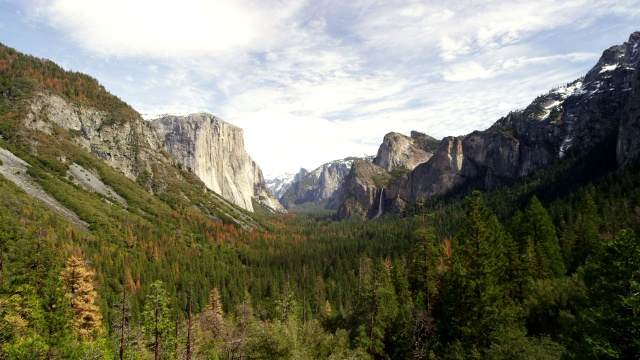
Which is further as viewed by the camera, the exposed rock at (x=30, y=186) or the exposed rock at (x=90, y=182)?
the exposed rock at (x=90, y=182)

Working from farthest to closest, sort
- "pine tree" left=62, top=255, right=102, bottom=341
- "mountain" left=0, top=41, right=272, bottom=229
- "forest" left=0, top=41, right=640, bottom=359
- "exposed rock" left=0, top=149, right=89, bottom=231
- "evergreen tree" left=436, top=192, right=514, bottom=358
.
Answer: "mountain" left=0, top=41, right=272, bottom=229
"exposed rock" left=0, top=149, right=89, bottom=231
"pine tree" left=62, top=255, right=102, bottom=341
"evergreen tree" left=436, top=192, right=514, bottom=358
"forest" left=0, top=41, right=640, bottom=359

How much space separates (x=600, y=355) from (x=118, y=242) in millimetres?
130084

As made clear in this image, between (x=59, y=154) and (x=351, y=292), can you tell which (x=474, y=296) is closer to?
(x=351, y=292)

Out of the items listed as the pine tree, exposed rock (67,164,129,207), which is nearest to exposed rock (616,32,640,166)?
the pine tree

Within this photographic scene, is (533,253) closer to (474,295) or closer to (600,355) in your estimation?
(474,295)

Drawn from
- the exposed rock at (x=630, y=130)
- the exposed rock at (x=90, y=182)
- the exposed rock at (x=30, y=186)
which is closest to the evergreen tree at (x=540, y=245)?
the exposed rock at (x=630, y=130)

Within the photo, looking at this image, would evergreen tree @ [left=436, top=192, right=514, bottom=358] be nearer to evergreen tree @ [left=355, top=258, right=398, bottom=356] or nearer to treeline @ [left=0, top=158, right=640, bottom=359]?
treeline @ [left=0, top=158, right=640, bottom=359]

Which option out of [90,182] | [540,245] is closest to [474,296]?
[540,245]

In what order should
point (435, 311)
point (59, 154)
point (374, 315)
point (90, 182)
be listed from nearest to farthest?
1. point (374, 315)
2. point (435, 311)
3. point (59, 154)
4. point (90, 182)

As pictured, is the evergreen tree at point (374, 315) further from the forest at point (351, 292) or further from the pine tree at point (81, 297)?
the pine tree at point (81, 297)

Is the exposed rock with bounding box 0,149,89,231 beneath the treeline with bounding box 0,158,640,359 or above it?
above

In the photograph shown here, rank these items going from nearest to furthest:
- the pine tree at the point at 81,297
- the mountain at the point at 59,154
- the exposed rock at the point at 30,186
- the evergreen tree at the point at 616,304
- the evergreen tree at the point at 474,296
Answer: the evergreen tree at the point at 616,304 < the evergreen tree at the point at 474,296 < the pine tree at the point at 81,297 < the exposed rock at the point at 30,186 < the mountain at the point at 59,154

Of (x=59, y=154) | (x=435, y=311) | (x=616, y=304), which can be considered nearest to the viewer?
(x=616, y=304)

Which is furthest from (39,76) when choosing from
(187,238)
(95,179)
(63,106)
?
(187,238)
